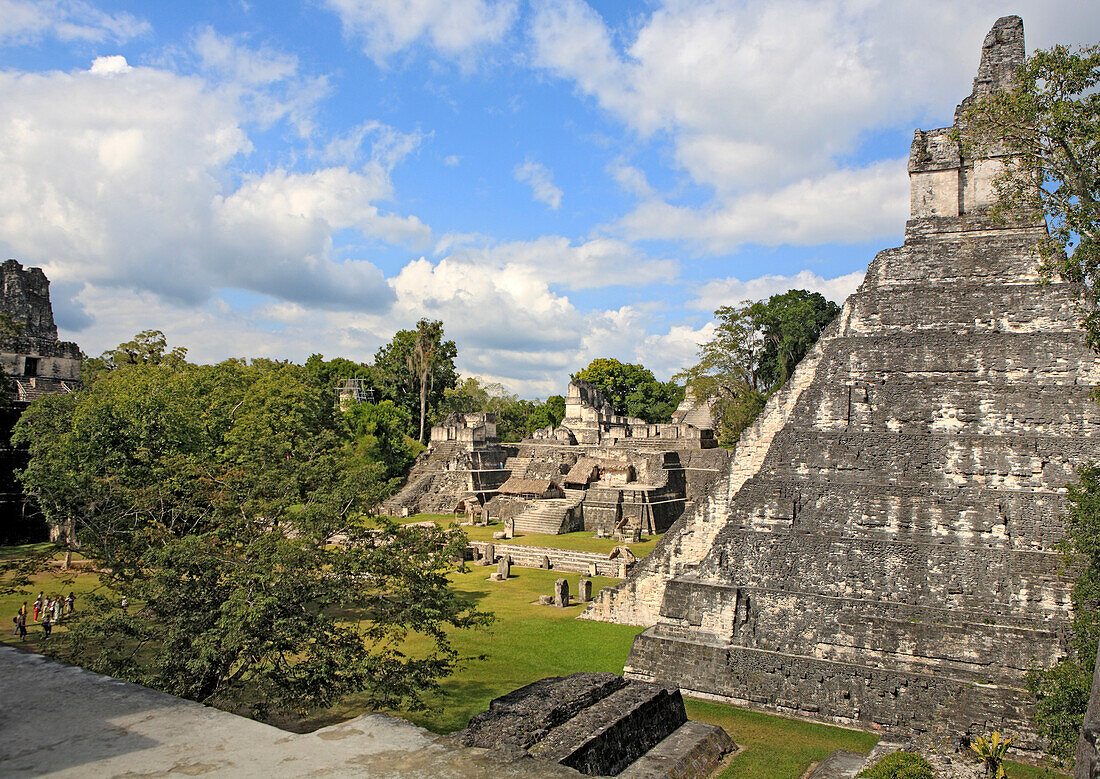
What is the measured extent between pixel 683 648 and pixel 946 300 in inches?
411

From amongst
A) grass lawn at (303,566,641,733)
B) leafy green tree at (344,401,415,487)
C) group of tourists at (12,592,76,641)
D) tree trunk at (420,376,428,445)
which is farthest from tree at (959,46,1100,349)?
tree trunk at (420,376,428,445)

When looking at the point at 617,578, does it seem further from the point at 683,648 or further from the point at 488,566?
the point at 683,648

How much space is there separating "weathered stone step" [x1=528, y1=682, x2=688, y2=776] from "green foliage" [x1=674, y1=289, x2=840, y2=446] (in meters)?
28.9

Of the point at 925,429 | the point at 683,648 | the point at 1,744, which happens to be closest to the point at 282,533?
the point at 1,744

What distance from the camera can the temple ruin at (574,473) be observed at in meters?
32.4

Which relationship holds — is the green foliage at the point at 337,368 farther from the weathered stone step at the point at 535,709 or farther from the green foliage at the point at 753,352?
the weathered stone step at the point at 535,709

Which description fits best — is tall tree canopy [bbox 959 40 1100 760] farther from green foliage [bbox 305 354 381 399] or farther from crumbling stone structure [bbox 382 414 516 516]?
green foliage [bbox 305 354 381 399]

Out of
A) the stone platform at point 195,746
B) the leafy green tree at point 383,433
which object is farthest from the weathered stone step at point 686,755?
the leafy green tree at point 383,433

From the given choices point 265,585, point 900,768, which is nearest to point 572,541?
point 265,585

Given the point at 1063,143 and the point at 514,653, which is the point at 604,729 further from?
the point at 1063,143

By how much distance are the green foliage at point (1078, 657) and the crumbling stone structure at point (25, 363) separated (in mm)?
34469

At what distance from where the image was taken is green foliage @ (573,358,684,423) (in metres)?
72.3

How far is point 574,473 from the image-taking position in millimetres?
37156

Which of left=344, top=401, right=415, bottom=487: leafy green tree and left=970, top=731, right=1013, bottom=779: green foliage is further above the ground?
left=344, top=401, right=415, bottom=487: leafy green tree
